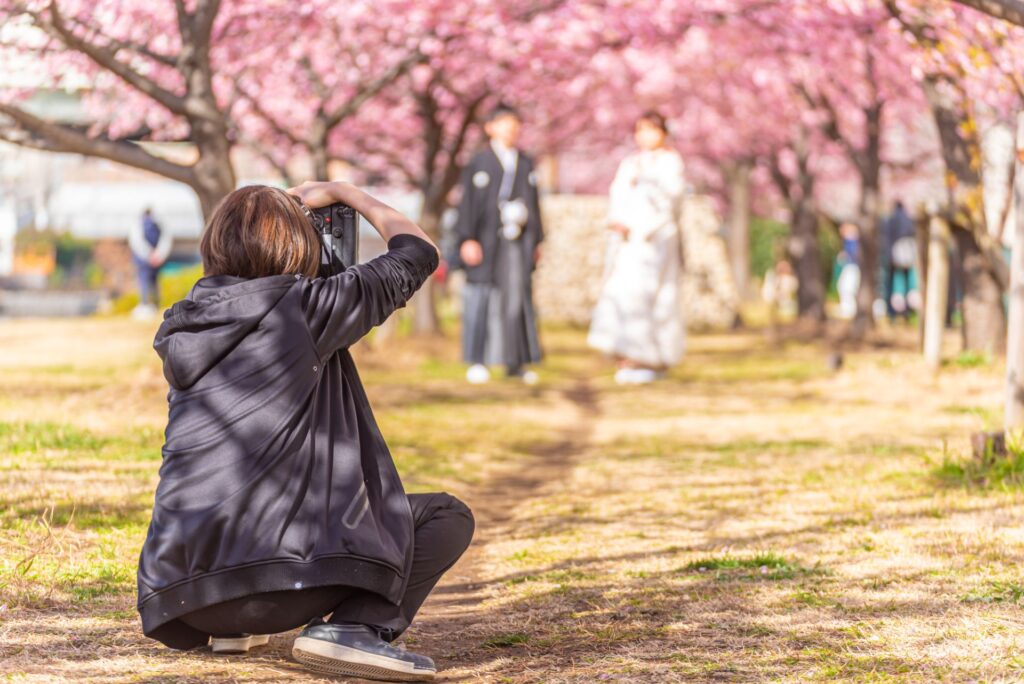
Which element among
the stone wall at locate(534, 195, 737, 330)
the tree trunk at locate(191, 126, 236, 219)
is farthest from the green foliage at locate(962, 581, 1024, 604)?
the stone wall at locate(534, 195, 737, 330)

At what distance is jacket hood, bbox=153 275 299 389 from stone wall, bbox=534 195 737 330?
18166 mm

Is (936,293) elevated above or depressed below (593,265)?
below

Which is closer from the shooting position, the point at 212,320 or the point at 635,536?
the point at 212,320

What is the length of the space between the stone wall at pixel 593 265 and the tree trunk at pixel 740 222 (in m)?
4.05

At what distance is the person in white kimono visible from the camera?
11.8m

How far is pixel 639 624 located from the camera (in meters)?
3.97

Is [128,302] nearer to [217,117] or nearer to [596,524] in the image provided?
[217,117]

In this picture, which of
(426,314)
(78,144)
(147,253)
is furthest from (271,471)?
(147,253)

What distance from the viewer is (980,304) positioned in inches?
457

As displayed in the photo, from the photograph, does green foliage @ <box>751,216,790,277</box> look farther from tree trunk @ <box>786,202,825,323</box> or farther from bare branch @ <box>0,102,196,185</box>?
bare branch @ <box>0,102,196,185</box>

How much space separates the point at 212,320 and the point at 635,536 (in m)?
2.58

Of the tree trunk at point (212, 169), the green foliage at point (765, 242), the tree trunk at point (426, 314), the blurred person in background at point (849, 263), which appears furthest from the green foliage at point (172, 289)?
the green foliage at point (765, 242)

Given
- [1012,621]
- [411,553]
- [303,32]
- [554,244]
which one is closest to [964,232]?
[303,32]

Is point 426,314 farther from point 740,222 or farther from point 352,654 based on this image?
point 352,654
